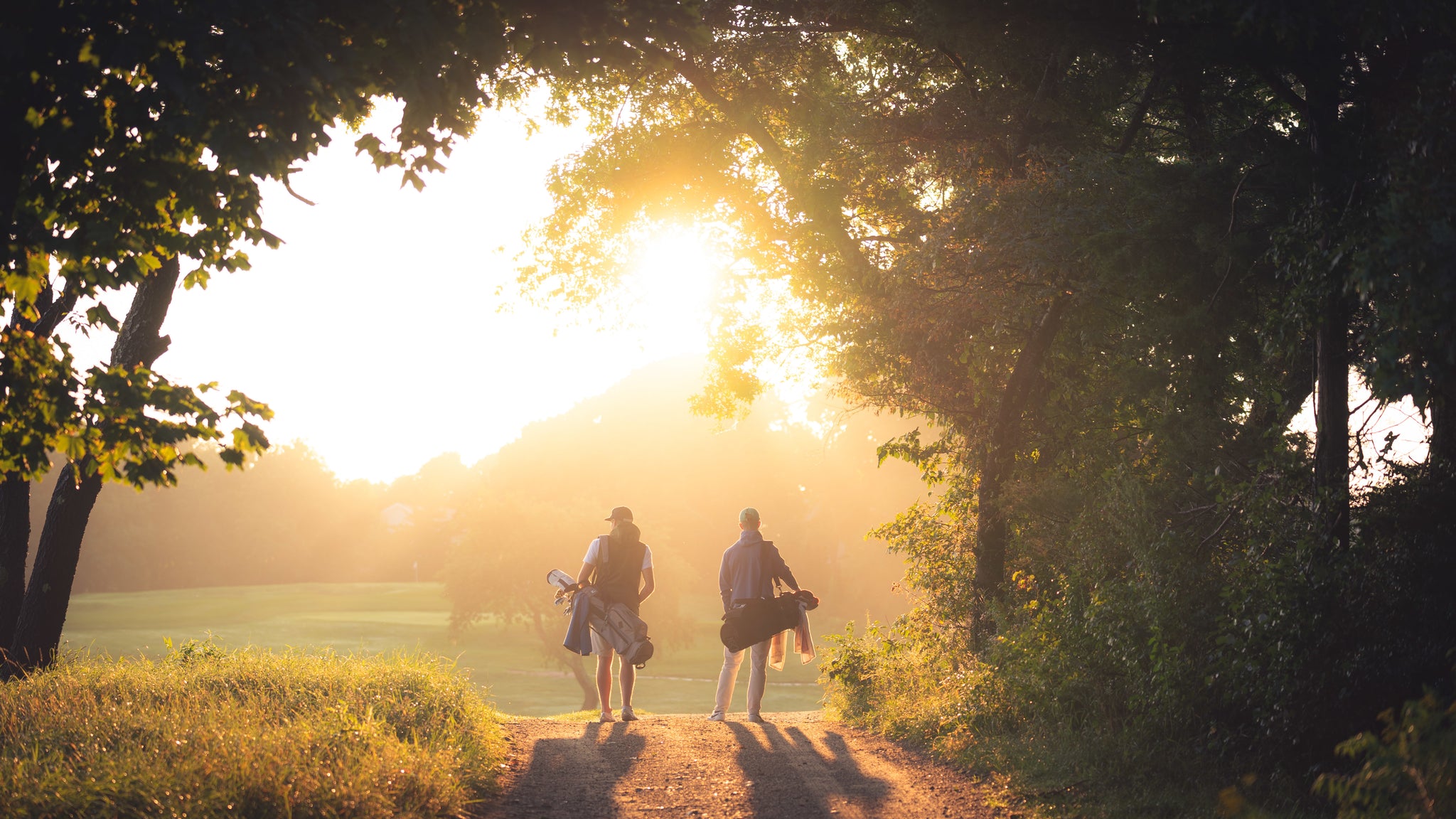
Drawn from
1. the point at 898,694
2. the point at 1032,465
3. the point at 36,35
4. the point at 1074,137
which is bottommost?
the point at 898,694

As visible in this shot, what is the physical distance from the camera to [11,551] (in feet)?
30.1

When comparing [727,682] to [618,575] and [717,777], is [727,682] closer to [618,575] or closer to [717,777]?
[618,575]

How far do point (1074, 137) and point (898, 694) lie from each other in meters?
6.44

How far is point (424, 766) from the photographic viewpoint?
5.63m

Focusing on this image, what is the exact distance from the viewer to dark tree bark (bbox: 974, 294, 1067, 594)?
11461 millimetres

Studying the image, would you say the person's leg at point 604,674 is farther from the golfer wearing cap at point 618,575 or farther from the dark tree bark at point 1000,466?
the dark tree bark at point 1000,466

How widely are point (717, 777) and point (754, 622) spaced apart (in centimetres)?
299

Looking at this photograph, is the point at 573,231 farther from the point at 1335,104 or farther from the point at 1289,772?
the point at 1289,772

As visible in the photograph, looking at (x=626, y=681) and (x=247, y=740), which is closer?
(x=247, y=740)

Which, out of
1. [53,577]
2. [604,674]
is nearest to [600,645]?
[604,674]

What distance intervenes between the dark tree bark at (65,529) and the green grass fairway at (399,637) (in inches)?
736

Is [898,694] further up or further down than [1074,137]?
further down

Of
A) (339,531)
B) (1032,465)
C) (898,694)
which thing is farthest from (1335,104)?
(339,531)

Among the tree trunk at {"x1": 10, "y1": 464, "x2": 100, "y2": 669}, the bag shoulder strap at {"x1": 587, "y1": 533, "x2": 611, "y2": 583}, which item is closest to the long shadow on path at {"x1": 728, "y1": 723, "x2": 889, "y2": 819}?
the bag shoulder strap at {"x1": 587, "y1": 533, "x2": 611, "y2": 583}
